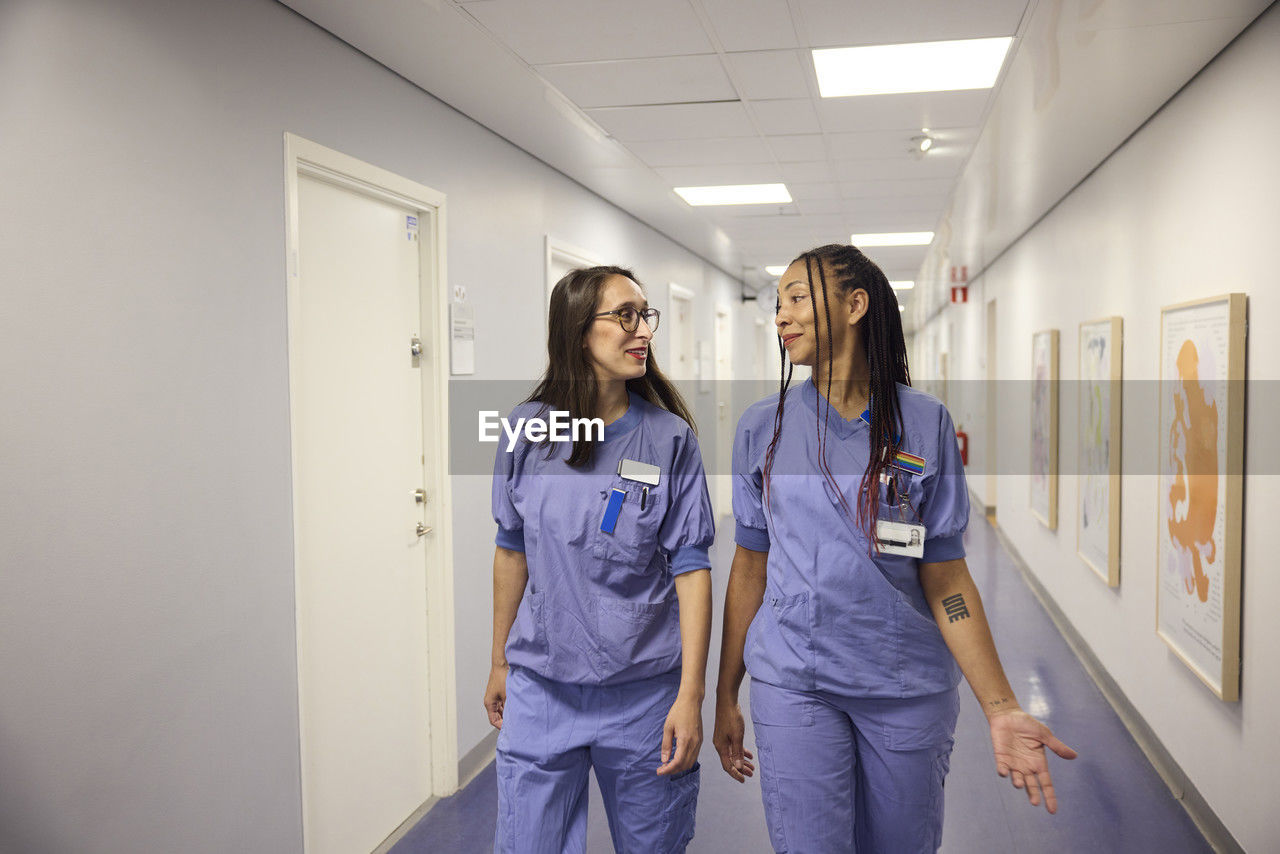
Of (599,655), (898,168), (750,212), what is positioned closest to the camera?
(599,655)

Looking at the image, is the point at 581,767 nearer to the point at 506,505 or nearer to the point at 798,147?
the point at 506,505

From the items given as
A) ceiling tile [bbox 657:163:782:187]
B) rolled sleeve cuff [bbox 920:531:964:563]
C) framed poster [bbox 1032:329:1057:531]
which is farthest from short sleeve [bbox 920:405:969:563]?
framed poster [bbox 1032:329:1057:531]

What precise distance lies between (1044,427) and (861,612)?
4916 mm

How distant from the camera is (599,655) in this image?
5.99 ft

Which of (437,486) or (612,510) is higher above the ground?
(612,510)

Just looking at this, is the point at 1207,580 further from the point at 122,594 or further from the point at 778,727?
the point at 122,594

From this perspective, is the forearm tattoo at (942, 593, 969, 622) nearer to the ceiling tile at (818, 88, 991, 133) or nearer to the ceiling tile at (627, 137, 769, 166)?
the ceiling tile at (818, 88, 991, 133)

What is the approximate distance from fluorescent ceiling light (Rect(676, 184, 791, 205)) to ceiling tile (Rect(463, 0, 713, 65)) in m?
2.30

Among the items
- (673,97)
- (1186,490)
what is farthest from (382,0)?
(1186,490)

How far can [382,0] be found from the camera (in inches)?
98.6

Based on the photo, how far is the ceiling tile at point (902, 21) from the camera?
2576 millimetres

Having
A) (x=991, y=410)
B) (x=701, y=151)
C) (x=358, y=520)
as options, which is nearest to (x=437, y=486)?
(x=358, y=520)

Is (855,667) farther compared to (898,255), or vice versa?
(898,255)

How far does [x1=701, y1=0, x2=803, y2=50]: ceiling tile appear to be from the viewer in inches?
Result: 101
